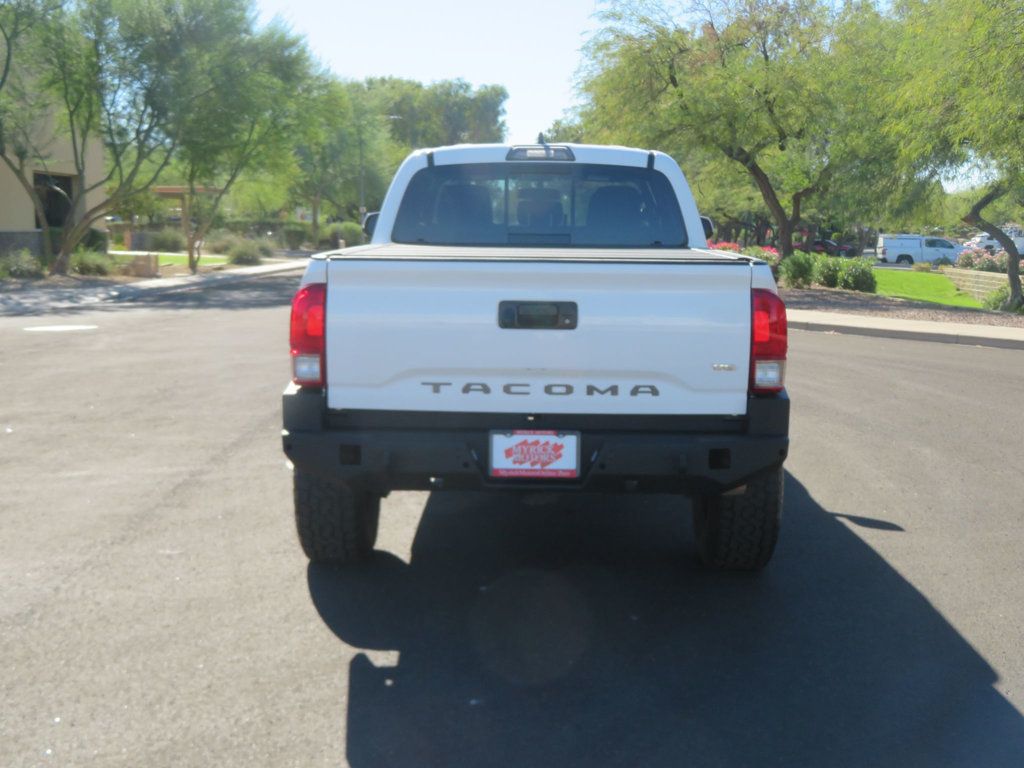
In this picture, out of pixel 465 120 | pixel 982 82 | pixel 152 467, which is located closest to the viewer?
pixel 152 467

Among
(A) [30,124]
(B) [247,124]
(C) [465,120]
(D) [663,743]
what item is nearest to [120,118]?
(A) [30,124]

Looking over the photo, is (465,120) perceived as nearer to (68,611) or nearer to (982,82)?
(982,82)

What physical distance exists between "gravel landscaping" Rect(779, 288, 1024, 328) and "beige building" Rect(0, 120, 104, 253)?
18890mm

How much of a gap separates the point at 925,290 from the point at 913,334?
21137mm

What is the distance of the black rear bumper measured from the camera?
15.4 feet

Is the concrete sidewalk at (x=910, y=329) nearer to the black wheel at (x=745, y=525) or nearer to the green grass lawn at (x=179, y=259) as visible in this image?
the black wheel at (x=745, y=525)

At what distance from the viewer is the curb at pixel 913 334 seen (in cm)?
1802

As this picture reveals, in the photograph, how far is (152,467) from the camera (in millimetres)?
7844

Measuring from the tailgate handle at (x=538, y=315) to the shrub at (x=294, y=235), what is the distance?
5997 cm

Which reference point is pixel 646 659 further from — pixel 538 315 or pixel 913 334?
pixel 913 334

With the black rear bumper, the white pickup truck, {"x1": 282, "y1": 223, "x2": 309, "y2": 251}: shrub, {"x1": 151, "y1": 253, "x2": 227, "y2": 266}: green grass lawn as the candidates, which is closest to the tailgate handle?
the white pickup truck

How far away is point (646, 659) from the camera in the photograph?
14.8 feet

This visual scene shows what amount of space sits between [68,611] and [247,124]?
30782 millimetres

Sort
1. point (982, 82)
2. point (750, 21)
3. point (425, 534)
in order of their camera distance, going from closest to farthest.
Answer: point (425, 534)
point (982, 82)
point (750, 21)
